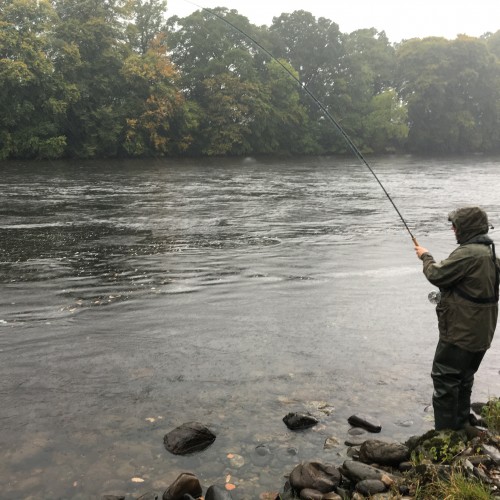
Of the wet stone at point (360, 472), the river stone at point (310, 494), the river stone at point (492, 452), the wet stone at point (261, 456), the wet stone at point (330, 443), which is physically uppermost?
the river stone at point (492, 452)

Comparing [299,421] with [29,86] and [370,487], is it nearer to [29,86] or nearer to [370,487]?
[370,487]

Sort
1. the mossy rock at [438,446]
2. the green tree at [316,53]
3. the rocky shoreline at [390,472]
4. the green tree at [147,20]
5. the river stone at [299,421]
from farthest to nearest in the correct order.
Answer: the green tree at [316,53] < the green tree at [147,20] < the river stone at [299,421] < the mossy rock at [438,446] < the rocky shoreline at [390,472]

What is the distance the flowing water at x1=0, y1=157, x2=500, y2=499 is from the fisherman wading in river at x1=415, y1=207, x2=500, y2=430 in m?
0.92

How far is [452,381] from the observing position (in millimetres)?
4637

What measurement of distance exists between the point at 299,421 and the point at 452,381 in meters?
1.46

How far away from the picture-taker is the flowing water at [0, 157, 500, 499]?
Answer: 15.6 feet

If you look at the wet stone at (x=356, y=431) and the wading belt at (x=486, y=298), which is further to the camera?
the wet stone at (x=356, y=431)

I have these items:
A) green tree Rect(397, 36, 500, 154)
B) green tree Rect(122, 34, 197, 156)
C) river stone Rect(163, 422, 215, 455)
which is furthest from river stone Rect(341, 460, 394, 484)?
green tree Rect(397, 36, 500, 154)

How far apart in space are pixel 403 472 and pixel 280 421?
4.47 feet

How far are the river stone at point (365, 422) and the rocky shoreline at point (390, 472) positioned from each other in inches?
11.4

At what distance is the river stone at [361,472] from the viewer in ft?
13.6

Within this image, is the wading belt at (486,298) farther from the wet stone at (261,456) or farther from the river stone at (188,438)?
the river stone at (188,438)

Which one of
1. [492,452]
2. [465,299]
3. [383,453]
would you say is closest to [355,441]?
[383,453]

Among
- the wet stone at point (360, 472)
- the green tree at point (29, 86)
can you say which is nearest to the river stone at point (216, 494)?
the wet stone at point (360, 472)
